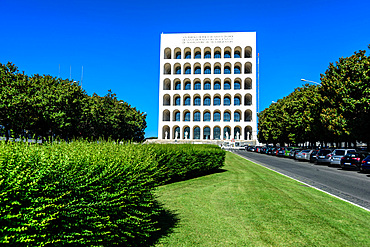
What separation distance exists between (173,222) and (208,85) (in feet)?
247

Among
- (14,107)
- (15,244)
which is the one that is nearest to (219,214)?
(15,244)

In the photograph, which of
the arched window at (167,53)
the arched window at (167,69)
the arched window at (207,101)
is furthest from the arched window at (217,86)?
the arched window at (167,53)

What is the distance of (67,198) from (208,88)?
77.6 meters

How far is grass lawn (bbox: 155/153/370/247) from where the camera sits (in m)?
4.68

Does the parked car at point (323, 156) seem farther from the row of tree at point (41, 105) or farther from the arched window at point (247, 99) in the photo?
the arched window at point (247, 99)

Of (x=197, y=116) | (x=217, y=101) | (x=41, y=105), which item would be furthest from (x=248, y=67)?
(x=41, y=105)

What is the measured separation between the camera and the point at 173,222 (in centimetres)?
557

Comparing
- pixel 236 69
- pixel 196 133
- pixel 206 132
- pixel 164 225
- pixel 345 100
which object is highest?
pixel 236 69

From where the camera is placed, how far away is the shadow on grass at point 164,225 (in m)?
4.58

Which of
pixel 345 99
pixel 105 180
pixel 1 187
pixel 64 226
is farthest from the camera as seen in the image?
pixel 345 99

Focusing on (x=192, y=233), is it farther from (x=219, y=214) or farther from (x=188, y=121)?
(x=188, y=121)

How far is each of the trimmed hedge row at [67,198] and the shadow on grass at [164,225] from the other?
517 mm

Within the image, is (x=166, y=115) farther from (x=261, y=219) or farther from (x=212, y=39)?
(x=261, y=219)

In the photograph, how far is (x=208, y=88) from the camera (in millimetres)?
79125
